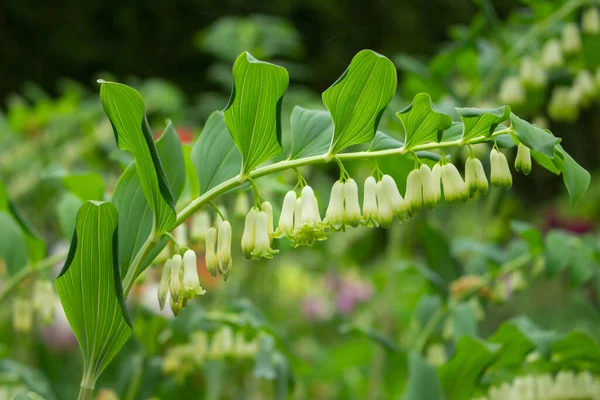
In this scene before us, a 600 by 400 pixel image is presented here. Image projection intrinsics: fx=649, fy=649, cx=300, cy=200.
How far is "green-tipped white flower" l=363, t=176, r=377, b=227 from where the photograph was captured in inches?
27.6

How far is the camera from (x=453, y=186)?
70 cm

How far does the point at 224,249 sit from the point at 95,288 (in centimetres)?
15

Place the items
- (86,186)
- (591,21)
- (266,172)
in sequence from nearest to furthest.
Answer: (266,172) → (86,186) → (591,21)

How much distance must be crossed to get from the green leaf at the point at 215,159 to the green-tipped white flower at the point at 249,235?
9 cm

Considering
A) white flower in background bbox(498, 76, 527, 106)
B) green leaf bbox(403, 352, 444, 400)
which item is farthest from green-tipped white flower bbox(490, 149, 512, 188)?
white flower in background bbox(498, 76, 527, 106)

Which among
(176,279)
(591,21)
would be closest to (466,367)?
(176,279)

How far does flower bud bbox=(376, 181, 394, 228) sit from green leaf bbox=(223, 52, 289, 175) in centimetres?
13

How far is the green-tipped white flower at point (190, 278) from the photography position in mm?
694

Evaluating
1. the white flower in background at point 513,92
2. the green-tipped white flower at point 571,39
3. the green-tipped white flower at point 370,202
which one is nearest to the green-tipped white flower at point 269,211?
the green-tipped white flower at point 370,202

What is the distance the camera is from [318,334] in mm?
3100

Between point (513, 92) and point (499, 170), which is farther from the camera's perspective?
point (513, 92)

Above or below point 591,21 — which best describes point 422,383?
below

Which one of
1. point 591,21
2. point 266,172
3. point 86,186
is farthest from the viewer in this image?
point 591,21

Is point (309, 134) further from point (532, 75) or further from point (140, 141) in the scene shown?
point (532, 75)
